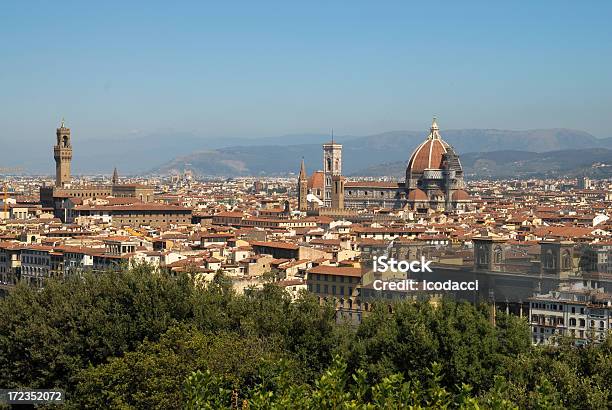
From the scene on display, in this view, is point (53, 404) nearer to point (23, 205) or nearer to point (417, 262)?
point (417, 262)

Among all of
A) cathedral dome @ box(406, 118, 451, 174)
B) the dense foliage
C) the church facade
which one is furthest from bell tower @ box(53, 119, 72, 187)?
the dense foliage

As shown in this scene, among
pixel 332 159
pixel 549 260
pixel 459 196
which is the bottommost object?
pixel 459 196

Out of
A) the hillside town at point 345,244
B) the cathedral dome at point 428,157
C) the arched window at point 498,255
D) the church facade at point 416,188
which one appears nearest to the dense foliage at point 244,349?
the hillside town at point 345,244

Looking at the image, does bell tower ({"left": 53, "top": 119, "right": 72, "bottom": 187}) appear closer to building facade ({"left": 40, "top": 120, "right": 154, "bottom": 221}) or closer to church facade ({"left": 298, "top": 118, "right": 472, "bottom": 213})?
building facade ({"left": 40, "top": 120, "right": 154, "bottom": 221})

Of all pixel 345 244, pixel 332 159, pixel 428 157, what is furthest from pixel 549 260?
pixel 332 159

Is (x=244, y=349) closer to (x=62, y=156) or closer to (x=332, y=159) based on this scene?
(x=62, y=156)
